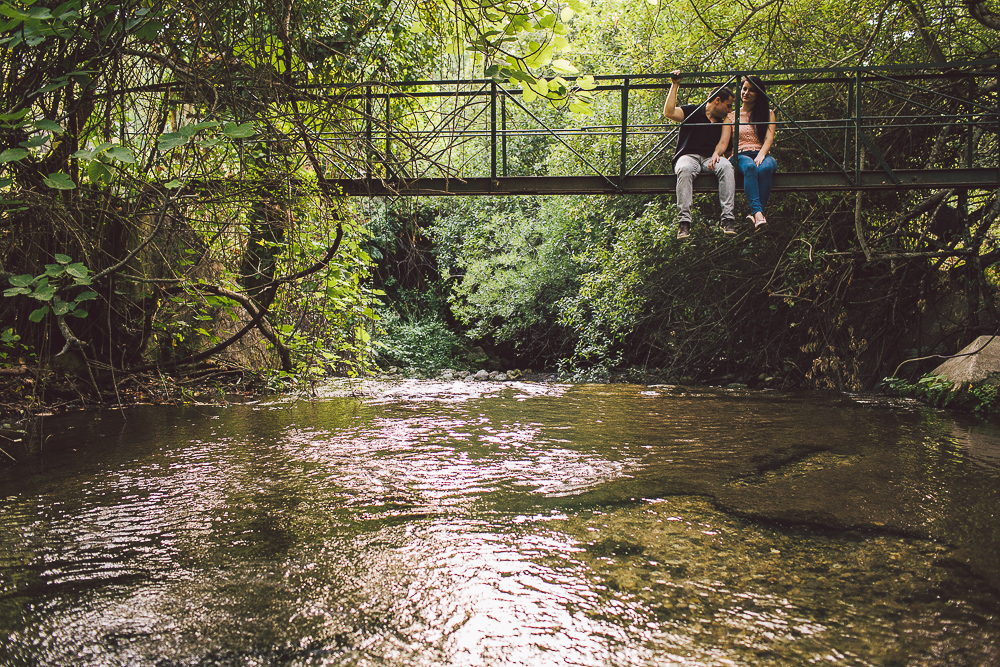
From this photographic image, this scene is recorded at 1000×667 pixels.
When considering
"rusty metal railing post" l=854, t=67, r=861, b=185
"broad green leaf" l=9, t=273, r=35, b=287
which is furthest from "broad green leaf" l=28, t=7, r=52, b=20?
"rusty metal railing post" l=854, t=67, r=861, b=185

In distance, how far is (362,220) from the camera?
6105 mm

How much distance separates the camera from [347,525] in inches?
117

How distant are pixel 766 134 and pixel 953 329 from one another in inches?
153

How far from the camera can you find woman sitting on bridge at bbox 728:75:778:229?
289 inches

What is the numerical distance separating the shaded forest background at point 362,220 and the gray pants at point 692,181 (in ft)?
4.57

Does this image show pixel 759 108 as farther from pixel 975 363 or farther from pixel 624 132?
pixel 975 363

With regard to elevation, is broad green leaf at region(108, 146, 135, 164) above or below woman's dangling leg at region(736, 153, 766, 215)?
below

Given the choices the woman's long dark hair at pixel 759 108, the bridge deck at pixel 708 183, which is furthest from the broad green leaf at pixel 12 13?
the woman's long dark hair at pixel 759 108

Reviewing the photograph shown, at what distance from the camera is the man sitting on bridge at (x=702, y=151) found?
7.27 metres

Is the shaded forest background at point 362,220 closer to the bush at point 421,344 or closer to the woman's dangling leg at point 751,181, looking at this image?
the woman's dangling leg at point 751,181

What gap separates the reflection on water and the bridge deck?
3.56 metres

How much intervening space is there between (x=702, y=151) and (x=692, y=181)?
0.41 m

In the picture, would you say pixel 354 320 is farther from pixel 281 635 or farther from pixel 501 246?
pixel 501 246

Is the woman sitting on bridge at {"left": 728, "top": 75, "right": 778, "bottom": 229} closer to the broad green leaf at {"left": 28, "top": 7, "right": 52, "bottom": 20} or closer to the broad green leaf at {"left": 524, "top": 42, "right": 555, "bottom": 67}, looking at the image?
the broad green leaf at {"left": 524, "top": 42, "right": 555, "bottom": 67}
